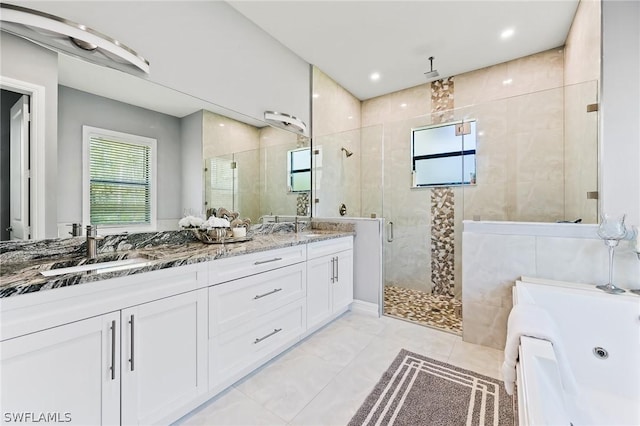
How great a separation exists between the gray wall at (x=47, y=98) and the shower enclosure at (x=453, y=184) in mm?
2332

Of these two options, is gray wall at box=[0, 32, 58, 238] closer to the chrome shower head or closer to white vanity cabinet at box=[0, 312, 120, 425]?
white vanity cabinet at box=[0, 312, 120, 425]

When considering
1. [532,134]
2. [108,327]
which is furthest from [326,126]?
[108,327]

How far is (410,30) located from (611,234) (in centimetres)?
239

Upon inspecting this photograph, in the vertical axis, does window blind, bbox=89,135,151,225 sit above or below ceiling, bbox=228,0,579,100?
below

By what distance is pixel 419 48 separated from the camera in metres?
2.91

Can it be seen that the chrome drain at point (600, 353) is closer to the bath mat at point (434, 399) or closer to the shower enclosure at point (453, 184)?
the bath mat at point (434, 399)

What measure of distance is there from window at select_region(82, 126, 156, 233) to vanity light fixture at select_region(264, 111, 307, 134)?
4.03 feet

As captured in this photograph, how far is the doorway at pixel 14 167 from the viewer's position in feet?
4.25

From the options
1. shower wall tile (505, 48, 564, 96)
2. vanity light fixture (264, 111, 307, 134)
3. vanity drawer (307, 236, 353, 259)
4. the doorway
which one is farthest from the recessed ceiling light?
the doorway

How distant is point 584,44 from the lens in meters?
2.18

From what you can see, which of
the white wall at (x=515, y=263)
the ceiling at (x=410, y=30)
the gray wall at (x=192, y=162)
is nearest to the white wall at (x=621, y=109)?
the white wall at (x=515, y=263)

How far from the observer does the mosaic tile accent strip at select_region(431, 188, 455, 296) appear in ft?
11.4

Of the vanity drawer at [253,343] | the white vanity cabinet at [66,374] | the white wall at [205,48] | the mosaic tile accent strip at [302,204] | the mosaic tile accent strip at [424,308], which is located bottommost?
the mosaic tile accent strip at [424,308]

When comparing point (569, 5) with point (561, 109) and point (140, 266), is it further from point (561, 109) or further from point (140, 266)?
point (140, 266)
